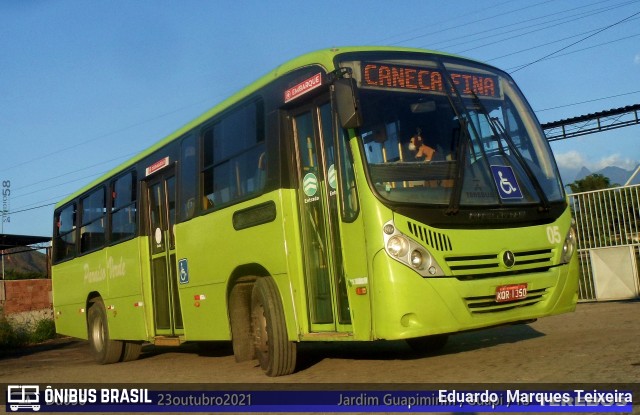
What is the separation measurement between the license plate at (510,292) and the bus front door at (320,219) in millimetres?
1482

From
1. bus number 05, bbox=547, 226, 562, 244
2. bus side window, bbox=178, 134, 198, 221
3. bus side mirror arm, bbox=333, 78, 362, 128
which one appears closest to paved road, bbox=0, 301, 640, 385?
bus number 05, bbox=547, 226, 562, 244

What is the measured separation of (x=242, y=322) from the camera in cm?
912

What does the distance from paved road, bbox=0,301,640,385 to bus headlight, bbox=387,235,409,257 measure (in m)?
1.28

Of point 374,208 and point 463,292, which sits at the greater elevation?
point 374,208

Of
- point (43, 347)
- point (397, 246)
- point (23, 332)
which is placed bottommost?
A: point (43, 347)

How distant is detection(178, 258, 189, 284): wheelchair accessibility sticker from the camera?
1053 centimetres

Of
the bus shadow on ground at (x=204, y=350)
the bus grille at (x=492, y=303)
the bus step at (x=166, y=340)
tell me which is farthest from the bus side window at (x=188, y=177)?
the bus grille at (x=492, y=303)

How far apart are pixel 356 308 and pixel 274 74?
3042 mm

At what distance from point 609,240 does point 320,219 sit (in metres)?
11.3

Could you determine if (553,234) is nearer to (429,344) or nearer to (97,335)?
(429,344)

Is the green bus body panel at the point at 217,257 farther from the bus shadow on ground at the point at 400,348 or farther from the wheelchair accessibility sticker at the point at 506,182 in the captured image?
the wheelchair accessibility sticker at the point at 506,182

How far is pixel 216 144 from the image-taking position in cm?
984

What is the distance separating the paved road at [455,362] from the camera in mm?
7145

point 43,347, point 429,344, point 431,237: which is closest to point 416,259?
point 431,237
